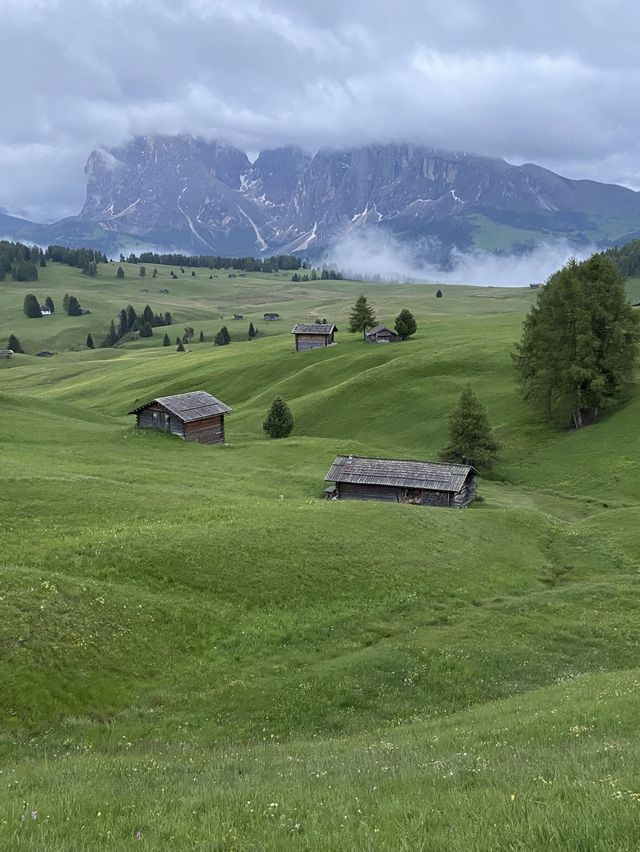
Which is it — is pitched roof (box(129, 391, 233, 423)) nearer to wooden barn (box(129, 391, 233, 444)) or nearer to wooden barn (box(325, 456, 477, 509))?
wooden barn (box(129, 391, 233, 444))

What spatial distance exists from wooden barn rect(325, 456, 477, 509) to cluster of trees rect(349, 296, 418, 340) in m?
66.7

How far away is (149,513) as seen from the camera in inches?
1491

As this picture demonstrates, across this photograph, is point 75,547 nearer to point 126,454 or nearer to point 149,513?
point 149,513

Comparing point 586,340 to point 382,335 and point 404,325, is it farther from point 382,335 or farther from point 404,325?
point 382,335

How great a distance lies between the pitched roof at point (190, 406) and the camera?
68500mm

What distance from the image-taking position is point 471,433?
204 ft

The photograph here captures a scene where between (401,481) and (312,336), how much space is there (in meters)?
74.0

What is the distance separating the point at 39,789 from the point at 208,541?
2084cm

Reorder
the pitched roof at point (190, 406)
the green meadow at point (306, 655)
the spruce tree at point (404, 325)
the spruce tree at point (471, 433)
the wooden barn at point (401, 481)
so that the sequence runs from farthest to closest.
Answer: the spruce tree at point (404, 325) → the pitched roof at point (190, 406) → the spruce tree at point (471, 433) → the wooden barn at point (401, 481) → the green meadow at point (306, 655)

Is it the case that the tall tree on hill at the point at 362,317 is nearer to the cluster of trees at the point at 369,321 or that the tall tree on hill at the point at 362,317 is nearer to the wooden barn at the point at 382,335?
the cluster of trees at the point at 369,321

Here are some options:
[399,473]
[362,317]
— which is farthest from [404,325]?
[399,473]

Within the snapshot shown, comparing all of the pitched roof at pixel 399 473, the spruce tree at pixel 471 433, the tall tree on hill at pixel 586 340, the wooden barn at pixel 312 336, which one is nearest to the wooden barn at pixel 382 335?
the wooden barn at pixel 312 336

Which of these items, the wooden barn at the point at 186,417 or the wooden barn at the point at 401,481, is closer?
the wooden barn at the point at 401,481

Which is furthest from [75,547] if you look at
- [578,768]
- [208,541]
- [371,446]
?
[371,446]
